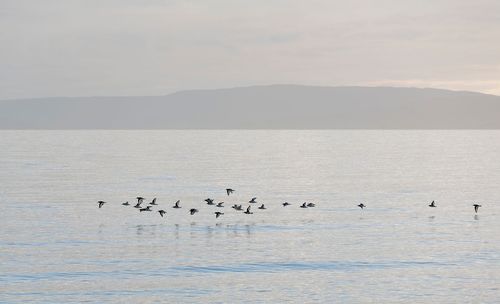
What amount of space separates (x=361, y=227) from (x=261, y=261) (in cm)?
1741

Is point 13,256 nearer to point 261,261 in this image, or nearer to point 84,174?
point 261,261

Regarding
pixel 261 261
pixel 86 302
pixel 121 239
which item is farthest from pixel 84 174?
pixel 86 302

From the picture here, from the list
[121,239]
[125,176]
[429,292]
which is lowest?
[429,292]

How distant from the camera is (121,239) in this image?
62000 mm

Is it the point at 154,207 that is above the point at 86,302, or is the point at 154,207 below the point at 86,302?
above

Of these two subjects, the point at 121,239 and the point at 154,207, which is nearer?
the point at 121,239

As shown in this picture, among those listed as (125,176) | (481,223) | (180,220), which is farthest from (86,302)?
(125,176)

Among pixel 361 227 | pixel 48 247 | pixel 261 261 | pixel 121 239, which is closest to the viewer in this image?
pixel 261 261

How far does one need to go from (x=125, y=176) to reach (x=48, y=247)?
223 ft

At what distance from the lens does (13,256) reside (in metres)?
54.2

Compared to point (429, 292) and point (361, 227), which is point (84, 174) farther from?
point (429, 292)

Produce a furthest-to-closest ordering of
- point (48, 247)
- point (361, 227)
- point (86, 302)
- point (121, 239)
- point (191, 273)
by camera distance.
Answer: point (361, 227) → point (121, 239) → point (48, 247) → point (191, 273) → point (86, 302)

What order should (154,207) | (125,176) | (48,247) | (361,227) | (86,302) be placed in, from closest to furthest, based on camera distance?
(86,302), (48,247), (361,227), (154,207), (125,176)

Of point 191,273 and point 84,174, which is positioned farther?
point 84,174
